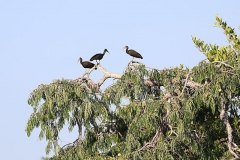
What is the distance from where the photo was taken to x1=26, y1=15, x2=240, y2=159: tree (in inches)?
409

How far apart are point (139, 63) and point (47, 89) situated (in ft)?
5.48

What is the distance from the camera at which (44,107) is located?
10602mm

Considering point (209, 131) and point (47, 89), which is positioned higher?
point (47, 89)

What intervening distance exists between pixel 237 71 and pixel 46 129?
127 inches

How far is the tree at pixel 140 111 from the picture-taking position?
10391 mm

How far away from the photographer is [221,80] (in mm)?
10758

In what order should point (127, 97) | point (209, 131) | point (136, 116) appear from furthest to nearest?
point (209, 131) < point (127, 97) < point (136, 116)

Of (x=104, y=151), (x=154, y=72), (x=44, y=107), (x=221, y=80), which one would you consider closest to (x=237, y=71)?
(x=221, y=80)

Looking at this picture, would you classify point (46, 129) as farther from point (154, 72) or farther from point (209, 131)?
point (209, 131)

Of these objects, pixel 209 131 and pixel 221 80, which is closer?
pixel 221 80

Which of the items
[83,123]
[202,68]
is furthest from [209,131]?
[83,123]

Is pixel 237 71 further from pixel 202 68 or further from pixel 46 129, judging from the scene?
pixel 46 129

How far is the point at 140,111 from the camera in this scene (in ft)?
34.8

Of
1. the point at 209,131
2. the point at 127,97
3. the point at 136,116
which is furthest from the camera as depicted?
the point at 209,131
